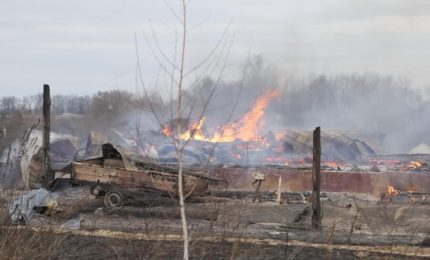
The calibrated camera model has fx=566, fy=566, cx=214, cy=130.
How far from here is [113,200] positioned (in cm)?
1705

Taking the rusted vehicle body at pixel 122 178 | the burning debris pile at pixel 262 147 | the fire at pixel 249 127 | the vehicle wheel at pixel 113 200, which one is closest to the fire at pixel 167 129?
the rusted vehicle body at pixel 122 178

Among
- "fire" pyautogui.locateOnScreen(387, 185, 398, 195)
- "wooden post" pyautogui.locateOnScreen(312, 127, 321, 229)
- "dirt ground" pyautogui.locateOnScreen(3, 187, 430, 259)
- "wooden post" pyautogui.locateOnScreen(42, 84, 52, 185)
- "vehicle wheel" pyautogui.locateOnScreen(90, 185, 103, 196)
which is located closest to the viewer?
"dirt ground" pyautogui.locateOnScreen(3, 187, 430, 259)

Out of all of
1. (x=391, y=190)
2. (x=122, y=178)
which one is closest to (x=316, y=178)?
(x=122, y=178)

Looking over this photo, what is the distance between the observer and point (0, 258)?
5.45m

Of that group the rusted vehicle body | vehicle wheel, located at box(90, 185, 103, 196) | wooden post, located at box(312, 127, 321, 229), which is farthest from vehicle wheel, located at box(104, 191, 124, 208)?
wooden post, located at box(312, 127, 321, 229)

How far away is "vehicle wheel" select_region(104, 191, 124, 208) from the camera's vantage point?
1688 centimetres

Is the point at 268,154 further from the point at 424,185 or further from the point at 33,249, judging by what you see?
the point at 33,249

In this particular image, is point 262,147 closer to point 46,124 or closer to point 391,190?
point 391,190

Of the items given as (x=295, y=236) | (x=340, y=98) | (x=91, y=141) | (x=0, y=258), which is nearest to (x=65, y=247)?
(x=0, y=258)

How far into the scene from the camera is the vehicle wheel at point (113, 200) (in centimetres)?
1688

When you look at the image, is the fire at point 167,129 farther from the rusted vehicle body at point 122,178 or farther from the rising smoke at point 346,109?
the rising smoke at point 346,109

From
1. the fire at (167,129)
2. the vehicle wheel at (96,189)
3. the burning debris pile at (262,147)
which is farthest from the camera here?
the burning debris pile at (262,147)

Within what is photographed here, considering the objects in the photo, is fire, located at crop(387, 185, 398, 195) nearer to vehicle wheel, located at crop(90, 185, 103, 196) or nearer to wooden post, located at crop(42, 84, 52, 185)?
vehicle wheel, located at crop(90, 185, 103, 196)

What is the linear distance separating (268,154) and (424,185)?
1175 centimetres
